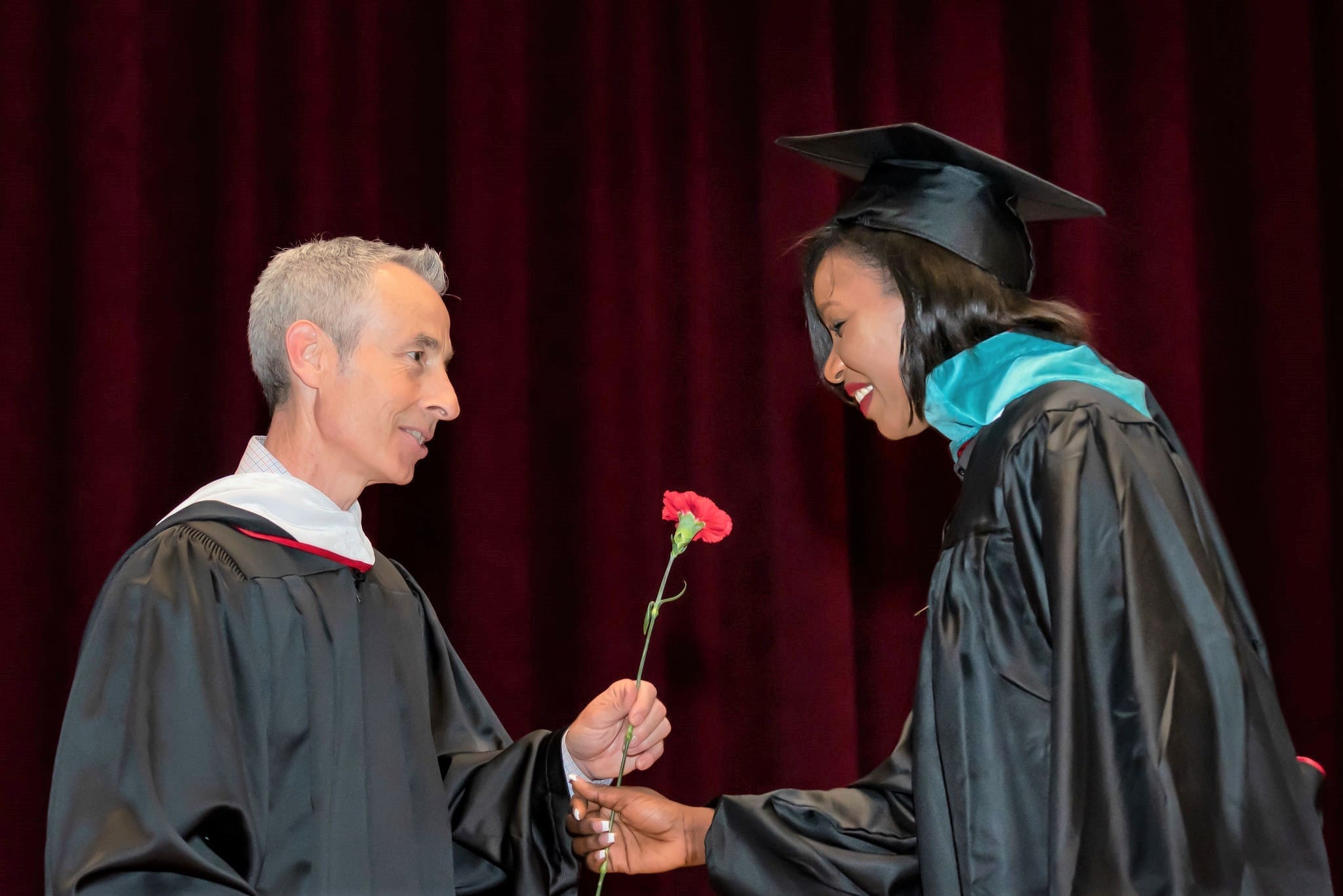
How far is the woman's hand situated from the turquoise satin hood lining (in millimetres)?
803

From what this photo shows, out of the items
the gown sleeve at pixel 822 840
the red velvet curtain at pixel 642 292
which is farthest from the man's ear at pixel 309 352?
the red velvet curtain at pixel 642 292

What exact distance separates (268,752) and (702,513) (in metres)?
0.72

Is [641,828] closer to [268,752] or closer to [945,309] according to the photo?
[268,752]

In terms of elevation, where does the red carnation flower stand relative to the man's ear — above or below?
below

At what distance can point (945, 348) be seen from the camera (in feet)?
6.97

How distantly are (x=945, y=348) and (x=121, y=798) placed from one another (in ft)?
4.39

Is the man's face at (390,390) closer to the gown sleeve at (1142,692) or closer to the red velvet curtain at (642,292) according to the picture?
the gown sleeve at (1142,692)

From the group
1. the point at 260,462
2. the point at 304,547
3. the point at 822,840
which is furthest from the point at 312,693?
the point at 822,840

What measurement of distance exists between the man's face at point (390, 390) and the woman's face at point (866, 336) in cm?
65

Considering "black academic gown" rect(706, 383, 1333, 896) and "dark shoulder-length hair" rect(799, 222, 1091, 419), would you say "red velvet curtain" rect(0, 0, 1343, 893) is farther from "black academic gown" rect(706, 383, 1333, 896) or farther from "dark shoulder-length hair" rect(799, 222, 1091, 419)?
"black academic gown" rect(706, 383, 1333, 896)

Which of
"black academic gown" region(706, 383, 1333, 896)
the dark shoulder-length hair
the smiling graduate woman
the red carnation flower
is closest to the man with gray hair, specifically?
the smiling graduate woman

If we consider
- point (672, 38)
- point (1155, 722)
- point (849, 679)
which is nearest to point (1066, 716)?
point (1155, 722)

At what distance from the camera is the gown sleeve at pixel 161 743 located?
1.76m

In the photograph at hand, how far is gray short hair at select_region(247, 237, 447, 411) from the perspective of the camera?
2289 millimetres
